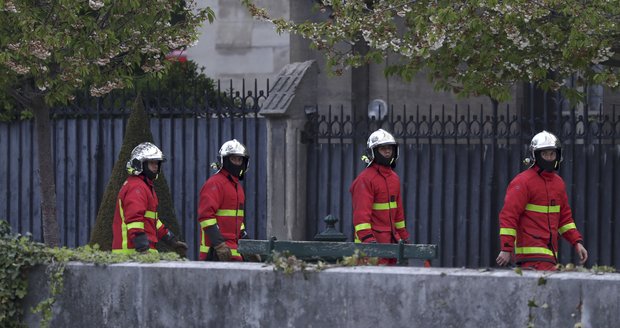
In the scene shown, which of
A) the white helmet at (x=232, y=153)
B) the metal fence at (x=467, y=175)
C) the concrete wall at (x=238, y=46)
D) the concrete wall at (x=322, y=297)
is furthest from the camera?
the concrete wall at (x=238, y=46)

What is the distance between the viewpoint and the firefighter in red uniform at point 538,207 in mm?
10734

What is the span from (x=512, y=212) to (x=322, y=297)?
4.01m

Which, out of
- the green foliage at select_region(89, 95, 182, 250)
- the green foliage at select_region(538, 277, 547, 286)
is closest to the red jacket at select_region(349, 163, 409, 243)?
the green foliage at select_region(89, 95, 182, 250)

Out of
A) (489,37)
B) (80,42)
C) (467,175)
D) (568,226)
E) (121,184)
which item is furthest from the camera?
(467,175)

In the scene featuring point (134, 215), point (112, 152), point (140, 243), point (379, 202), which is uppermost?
point (112, 152)

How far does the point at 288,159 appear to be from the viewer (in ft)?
48.2

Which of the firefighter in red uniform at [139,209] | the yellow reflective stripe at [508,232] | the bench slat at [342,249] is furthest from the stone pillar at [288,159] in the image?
the bench slat at [342,249]

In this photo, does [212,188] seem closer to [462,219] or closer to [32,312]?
[462,219]

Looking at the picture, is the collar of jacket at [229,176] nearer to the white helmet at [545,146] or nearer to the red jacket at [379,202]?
the red jacket at [379,202]

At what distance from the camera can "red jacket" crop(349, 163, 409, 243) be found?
1144 cm

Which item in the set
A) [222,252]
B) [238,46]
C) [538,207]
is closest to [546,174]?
[538,207]

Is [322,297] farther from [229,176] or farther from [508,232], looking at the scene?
[229,176]

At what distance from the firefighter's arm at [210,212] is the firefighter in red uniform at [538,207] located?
246cm

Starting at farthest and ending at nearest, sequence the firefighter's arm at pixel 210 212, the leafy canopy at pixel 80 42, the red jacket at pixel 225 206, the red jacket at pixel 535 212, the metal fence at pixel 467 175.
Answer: the metal fence at pixel 467 175
the leafy canopy at pixel 80 42
the red jacket at pixel 225 206
the firefighter's arm at pixel 210 212
the red jacket at pixel 535 212
